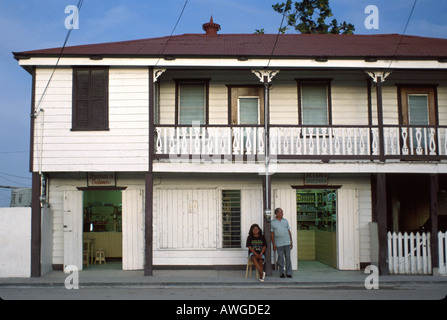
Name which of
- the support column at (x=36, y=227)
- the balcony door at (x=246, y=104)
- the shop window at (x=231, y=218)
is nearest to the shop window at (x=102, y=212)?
the support column at (x=36, y=227)

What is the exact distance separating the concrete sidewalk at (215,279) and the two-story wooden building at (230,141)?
0.59 metres

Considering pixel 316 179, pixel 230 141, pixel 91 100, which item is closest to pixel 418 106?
pixel 316 179

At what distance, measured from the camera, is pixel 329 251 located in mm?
16047

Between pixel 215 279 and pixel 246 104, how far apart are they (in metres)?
5.49

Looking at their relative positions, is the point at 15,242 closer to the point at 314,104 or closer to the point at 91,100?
the point at 91,100

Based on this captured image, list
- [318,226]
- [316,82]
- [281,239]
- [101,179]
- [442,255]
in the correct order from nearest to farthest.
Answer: [281,239], [442,255], [101,179], [316,82], [318,226]

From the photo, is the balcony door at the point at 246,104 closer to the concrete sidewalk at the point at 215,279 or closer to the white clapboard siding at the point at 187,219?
the white clapboard siding at the point at 187,219

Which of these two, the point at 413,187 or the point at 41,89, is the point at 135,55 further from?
the point at 413,187

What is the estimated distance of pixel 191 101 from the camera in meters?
15.6

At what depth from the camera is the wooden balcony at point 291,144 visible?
1400 centimetres

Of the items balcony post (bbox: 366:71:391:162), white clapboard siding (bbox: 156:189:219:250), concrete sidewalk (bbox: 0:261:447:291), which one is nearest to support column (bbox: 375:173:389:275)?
concrete sidewalk (bbox: 0:261:447:291)

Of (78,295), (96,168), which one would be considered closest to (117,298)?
(78,295)

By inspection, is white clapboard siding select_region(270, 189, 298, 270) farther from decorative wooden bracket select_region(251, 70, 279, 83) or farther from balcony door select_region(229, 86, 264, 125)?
decorative wooden bracket select_region(251, 70, 279, 83)

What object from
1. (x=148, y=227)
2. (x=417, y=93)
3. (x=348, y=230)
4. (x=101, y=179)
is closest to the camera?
(x=148, y=227)
